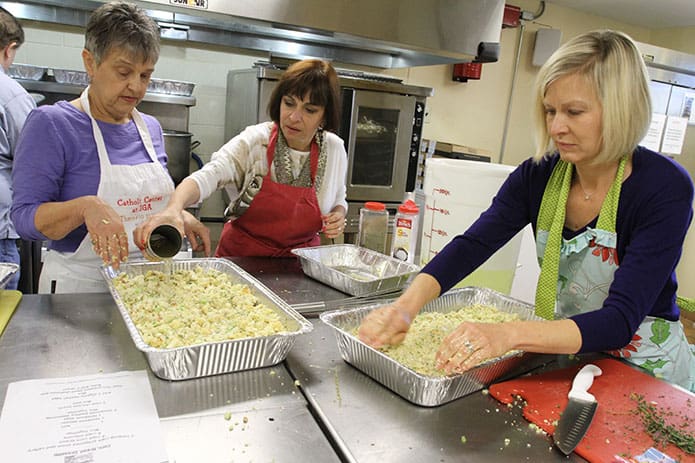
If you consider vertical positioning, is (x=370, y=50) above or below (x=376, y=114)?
above

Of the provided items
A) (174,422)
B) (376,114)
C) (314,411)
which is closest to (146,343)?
(174,422)

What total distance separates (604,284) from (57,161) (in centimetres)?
168

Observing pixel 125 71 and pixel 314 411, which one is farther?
pixel 125 71

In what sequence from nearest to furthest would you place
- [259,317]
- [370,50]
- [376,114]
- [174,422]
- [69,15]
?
[174,422]
[259,317]
[69,15]
[376,114]
[370,50]

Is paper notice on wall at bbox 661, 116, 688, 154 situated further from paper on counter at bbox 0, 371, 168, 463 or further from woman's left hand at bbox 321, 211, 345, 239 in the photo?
paper on counter at bbox 0, 371, 168, 463

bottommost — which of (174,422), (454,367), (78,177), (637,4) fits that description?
(174,422)

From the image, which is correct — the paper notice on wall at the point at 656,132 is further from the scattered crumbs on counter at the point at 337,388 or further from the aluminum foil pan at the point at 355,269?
the scattered crumbs on counter at the point at 337,388

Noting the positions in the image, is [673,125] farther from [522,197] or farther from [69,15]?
[69,15]

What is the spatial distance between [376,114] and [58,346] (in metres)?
2.84

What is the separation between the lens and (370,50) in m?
4.21

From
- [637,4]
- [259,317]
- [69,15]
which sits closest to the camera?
[259,317]

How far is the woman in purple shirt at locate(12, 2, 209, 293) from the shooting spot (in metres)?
1.49

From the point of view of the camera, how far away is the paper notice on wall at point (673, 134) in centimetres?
497

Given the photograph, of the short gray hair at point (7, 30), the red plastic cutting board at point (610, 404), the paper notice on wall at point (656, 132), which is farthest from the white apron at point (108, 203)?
the paper notice on wall at point (656, 132)
